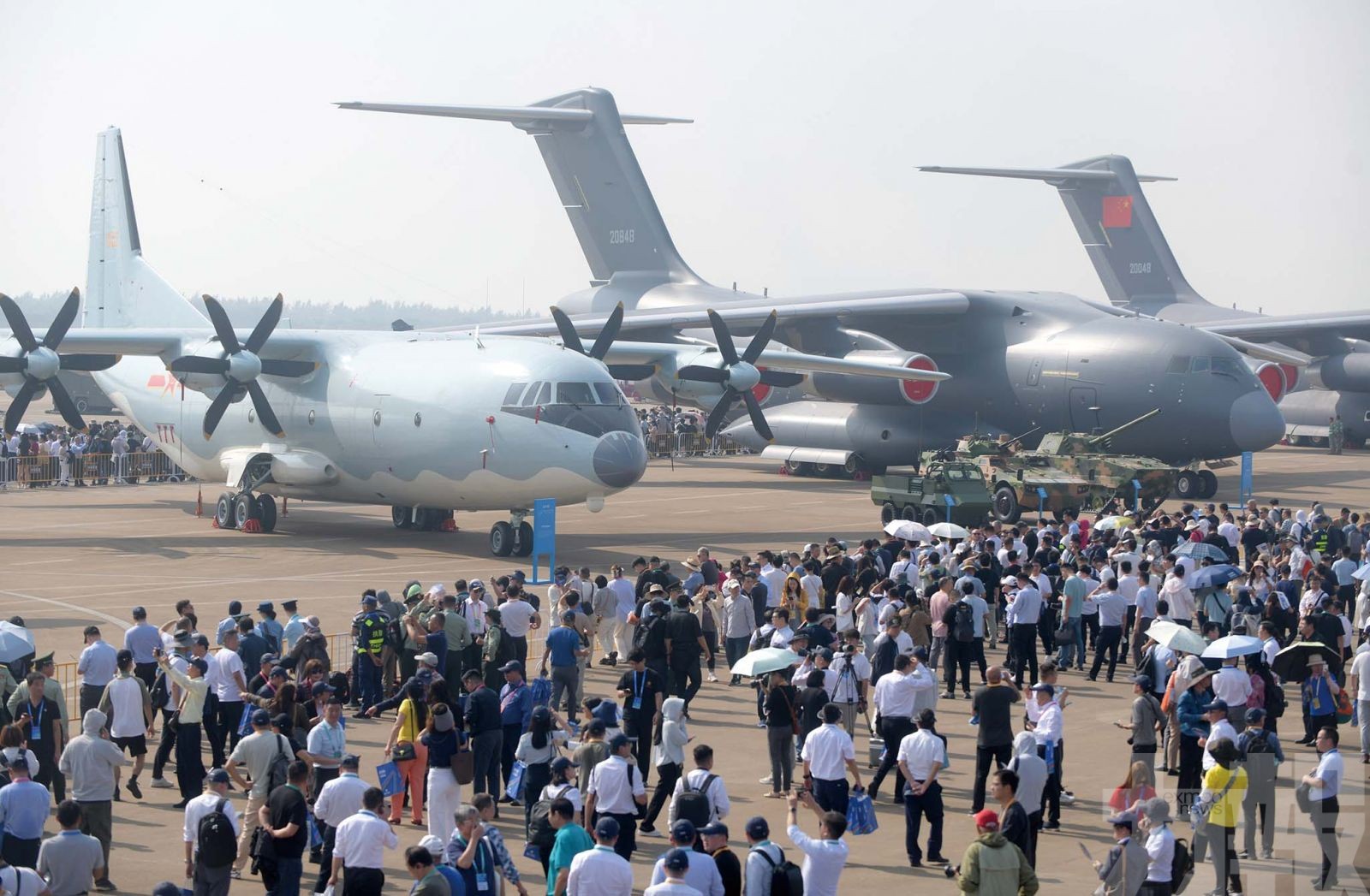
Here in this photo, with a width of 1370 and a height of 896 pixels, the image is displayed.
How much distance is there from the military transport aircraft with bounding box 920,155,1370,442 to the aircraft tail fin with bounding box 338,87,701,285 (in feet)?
38.5

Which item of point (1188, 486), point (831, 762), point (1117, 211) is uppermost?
point (1117, 211)

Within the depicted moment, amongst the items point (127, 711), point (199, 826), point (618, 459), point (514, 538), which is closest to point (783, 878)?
point (199, 826)

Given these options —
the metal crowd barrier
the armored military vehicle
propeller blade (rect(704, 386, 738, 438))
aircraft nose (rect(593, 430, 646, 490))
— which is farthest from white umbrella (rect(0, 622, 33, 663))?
the metal crowd barrier

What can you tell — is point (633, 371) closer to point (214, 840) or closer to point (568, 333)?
point (568, 333)

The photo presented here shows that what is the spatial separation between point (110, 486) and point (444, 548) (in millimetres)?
16748

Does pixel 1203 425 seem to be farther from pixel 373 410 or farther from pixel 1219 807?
pixel 1219 807

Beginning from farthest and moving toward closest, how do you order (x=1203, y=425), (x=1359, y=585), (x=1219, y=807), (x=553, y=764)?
(x=1203, y=425) < (x=1359, y=585) < (x=1219, y=807) < (x=553, y=764)

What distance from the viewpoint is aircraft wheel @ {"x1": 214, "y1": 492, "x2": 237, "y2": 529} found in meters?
30.9

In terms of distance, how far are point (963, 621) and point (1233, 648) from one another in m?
3.75

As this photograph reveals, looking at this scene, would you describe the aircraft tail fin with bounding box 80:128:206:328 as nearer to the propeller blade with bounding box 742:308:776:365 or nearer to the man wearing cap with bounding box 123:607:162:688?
the propeller blade with bounding box 742:308:776:365

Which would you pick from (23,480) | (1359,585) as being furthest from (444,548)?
(23,480)

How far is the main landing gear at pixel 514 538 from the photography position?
88.8ft

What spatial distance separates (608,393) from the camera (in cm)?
2720

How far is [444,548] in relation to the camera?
2817 centimetres
